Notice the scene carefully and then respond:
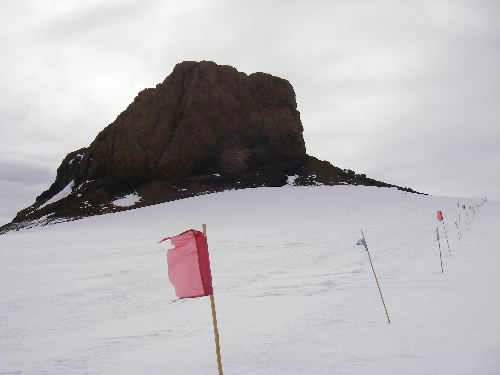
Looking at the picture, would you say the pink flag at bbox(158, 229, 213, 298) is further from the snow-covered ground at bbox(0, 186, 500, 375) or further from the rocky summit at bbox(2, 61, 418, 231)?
the rocky summit at bbox(2, 61, 418, 231)

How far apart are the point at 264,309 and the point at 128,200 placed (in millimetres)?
46473

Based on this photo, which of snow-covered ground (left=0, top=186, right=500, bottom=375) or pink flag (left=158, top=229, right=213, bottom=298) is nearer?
pink flag (left=158, top=229, right=213, bottom=298)

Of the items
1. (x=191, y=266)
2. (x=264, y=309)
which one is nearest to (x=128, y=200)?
(x=264, y=309)

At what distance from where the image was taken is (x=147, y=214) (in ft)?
138

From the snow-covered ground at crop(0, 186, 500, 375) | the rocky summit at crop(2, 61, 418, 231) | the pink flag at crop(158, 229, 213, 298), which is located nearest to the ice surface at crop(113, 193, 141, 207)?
the rocky summit at crop(2, 61, 418, 231)

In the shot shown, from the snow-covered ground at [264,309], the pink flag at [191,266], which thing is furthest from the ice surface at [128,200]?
the pink flag at [191,266]

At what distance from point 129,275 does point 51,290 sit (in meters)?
2.96

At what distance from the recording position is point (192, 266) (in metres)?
5.55

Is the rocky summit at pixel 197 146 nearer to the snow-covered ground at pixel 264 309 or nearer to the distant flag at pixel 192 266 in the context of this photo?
the snow-covered ground at pixel 264 309

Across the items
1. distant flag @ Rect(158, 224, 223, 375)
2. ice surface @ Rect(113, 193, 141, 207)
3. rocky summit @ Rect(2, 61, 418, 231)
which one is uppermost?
rocky summit @ Rect(2, 61, 418, 231)

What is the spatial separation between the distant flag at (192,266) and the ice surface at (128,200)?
48612 mm

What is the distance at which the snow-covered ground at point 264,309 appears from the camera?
22.2 ft

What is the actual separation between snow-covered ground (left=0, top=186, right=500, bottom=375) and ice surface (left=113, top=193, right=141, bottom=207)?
27981 mm

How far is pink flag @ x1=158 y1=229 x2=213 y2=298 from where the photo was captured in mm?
5496
